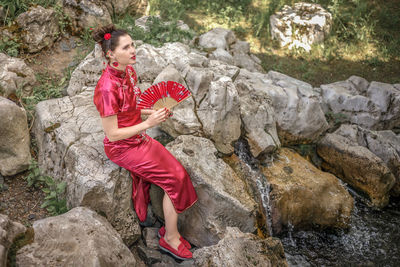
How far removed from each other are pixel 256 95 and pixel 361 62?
5210 mm

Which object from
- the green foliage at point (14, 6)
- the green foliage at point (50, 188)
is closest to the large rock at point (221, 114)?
the green foliage at point (50, 188)

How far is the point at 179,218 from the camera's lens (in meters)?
4.02

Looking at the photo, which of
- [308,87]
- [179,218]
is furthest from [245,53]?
Answer: [179,218]

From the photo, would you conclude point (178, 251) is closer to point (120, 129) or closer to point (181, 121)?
point (120, 129)

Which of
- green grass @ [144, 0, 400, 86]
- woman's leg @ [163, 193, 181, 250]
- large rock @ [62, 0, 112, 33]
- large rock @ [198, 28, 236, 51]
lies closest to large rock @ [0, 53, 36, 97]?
large rock @ [62, 0, 112, 33]

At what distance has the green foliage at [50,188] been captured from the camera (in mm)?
3645

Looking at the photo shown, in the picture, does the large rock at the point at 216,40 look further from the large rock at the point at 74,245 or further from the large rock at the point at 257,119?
the large rock at the point at 74,245

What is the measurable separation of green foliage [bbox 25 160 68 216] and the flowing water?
2830 millimetres

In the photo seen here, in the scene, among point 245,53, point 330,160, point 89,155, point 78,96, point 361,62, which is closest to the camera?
point 89,155

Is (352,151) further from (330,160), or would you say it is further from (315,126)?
(315,126)

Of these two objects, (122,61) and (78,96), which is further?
(78,96)

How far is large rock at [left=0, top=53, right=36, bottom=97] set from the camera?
4.56 meters

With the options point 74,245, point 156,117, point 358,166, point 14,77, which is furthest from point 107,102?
point 358,166

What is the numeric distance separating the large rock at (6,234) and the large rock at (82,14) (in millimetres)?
5029
